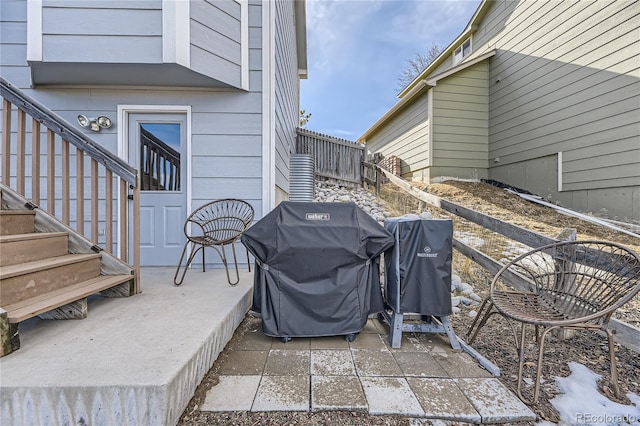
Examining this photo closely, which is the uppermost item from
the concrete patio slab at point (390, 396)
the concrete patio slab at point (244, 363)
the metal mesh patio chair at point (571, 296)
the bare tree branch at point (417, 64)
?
the bare tree branch at point (417, 64)

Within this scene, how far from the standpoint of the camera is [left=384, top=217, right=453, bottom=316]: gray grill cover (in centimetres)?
193

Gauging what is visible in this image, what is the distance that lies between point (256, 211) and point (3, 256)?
2020 millimetres

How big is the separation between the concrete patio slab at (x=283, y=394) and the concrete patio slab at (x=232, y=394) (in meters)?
0.04

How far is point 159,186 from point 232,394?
2697 mm

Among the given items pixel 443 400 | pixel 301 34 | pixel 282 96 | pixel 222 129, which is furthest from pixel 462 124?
pixel 443 400

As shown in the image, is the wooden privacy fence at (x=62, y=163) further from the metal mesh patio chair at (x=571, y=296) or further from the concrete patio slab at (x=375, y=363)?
the metal mesh patio chair at (x=571, y=296)

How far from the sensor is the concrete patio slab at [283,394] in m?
1.38

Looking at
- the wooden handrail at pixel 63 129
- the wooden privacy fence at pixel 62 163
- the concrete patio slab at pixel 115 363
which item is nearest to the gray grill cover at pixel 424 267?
the concrete patio slab at pixel 115 363

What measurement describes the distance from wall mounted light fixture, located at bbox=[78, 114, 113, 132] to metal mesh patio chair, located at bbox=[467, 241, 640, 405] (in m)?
4.12

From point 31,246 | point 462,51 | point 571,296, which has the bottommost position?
point 571,296

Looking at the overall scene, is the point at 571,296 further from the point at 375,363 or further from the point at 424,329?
the point at 375,363

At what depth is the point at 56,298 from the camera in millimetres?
1637

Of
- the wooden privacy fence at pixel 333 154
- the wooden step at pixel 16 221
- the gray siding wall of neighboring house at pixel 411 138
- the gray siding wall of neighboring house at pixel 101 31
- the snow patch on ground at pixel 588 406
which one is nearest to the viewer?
the snow patch on ground at pixel 588 406

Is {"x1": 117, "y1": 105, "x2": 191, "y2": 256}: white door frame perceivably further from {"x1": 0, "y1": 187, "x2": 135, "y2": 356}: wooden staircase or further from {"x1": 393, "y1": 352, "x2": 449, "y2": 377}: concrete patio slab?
{"x1": 393, "y1": 352, "x2": 449, "y2": 377}: concrete patio slab
